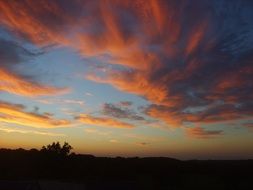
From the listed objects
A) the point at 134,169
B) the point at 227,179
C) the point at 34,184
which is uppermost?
the point at 134,169

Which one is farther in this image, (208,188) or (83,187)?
(208,188)

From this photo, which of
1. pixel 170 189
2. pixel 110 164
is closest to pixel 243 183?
pixel 170 189

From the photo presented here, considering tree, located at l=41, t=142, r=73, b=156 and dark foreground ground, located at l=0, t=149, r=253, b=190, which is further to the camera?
tree, located at l=41, t=142, r=73, b=156

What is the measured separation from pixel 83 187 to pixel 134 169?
58764mm

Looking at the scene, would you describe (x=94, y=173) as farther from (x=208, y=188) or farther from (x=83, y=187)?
(x=83, y=187)

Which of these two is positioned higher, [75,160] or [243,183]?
[75,160]

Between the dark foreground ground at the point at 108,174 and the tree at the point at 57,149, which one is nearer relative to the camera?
the dark foreground ground at the point at 108,174

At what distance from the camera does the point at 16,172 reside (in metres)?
93.9

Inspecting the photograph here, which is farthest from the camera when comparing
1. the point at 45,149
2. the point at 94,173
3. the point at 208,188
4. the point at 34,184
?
the point at 45,149

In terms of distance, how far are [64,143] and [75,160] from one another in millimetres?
7037

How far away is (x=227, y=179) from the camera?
91.9m

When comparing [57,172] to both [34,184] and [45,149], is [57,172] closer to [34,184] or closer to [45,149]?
[45,149]

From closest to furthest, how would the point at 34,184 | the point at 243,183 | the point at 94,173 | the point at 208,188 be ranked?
the point at 34,184, the point at 208,188, the point at 243,183, the point at 94,173

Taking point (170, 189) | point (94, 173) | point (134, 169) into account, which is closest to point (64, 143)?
point (94, 173)
